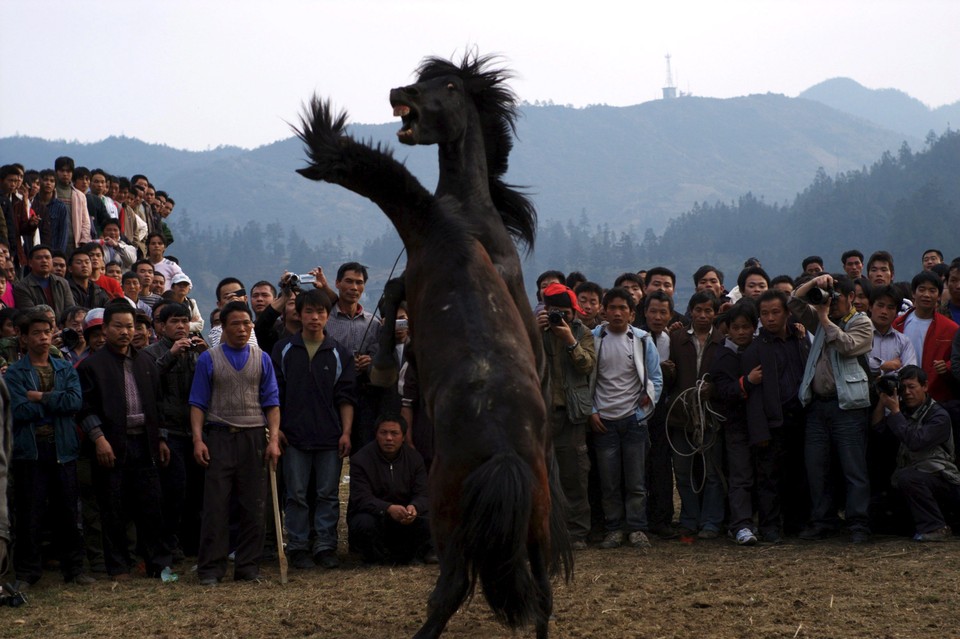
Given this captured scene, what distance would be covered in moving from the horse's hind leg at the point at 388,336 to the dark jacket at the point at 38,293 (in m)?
5.40

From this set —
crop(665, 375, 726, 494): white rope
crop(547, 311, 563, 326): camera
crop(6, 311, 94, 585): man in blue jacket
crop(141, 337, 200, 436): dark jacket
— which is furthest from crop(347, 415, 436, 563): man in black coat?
crop(665, 375, 726, 494): white rope

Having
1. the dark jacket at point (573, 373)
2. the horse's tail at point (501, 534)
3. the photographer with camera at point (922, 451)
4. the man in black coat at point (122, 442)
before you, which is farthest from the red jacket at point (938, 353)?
the man in black coat at point (122, 442)

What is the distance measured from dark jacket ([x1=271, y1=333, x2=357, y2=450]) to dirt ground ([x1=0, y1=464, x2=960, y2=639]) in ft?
3.50

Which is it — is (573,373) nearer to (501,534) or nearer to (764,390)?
(764,390)

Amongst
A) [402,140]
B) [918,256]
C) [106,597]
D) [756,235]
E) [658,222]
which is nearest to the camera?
[402,140]

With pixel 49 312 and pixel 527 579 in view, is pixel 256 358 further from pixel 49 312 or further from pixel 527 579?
pixel 527 579

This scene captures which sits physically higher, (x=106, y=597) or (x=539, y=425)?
(x=539, y=425)

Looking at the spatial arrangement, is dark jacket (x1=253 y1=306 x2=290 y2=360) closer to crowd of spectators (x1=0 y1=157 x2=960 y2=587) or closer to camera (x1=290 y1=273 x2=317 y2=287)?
crowd of spectators (x1=0 y1=157 x2=960 y2=587)

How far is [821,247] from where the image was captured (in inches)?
3041

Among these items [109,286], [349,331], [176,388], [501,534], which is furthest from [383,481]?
[109,286]

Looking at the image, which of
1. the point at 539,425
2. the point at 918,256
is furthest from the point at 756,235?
the point at 539,425

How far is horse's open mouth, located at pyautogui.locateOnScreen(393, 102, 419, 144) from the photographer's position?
531 cm

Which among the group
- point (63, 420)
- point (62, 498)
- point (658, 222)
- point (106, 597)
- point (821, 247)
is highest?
point (658, 222)

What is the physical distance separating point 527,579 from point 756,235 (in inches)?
3445
